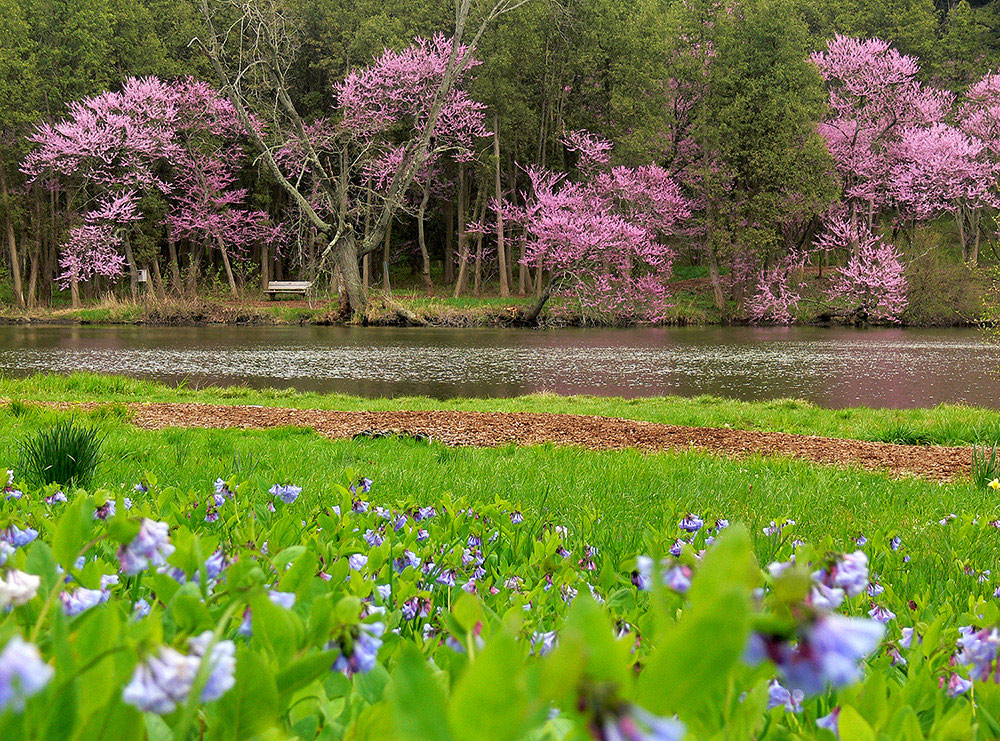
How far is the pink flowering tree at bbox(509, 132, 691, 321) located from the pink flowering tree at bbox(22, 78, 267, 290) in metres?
14.6

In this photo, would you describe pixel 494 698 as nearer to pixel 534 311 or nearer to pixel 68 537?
pixel 68 537

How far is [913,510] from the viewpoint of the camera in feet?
15.3

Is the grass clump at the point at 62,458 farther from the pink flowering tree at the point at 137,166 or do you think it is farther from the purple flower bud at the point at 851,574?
the pink flowering tree at the point at 137,166

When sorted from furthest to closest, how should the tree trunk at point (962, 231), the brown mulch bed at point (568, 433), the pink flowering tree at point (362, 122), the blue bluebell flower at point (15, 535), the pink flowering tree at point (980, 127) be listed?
the pink flowering tree at point (980, 127), the tree trunk at point (962, 231), the pink flowering tree at point (362, 122), the brown mulch bed at point (568, 433), the blue bluebell flower at point (15, 535)

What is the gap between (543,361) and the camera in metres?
20.1

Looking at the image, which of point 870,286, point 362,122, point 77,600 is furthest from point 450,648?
point 362,122

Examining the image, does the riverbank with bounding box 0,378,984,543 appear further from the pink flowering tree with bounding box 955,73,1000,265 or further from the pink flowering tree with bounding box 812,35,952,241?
the pink flowering tree with bounding box 955,73,1000,265

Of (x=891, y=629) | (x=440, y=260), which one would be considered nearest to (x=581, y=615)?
(x=891, y=629)

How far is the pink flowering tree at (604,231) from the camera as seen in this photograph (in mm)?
31719

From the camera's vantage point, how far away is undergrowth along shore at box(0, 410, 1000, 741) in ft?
1.64

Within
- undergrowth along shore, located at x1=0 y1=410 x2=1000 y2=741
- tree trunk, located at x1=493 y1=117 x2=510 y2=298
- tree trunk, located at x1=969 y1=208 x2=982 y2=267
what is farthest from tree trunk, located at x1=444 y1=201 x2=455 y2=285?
undergrowth along shore, located at x1=0 y1=410 x2=1000 y2=741

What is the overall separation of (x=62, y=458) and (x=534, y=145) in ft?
116

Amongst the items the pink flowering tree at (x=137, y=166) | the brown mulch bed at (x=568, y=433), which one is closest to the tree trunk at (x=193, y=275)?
the pink flowering tree at (x=137, y=166)

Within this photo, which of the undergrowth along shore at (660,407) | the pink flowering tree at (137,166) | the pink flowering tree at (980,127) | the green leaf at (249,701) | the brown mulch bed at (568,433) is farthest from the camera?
the pink flowering tree at (980,127)
